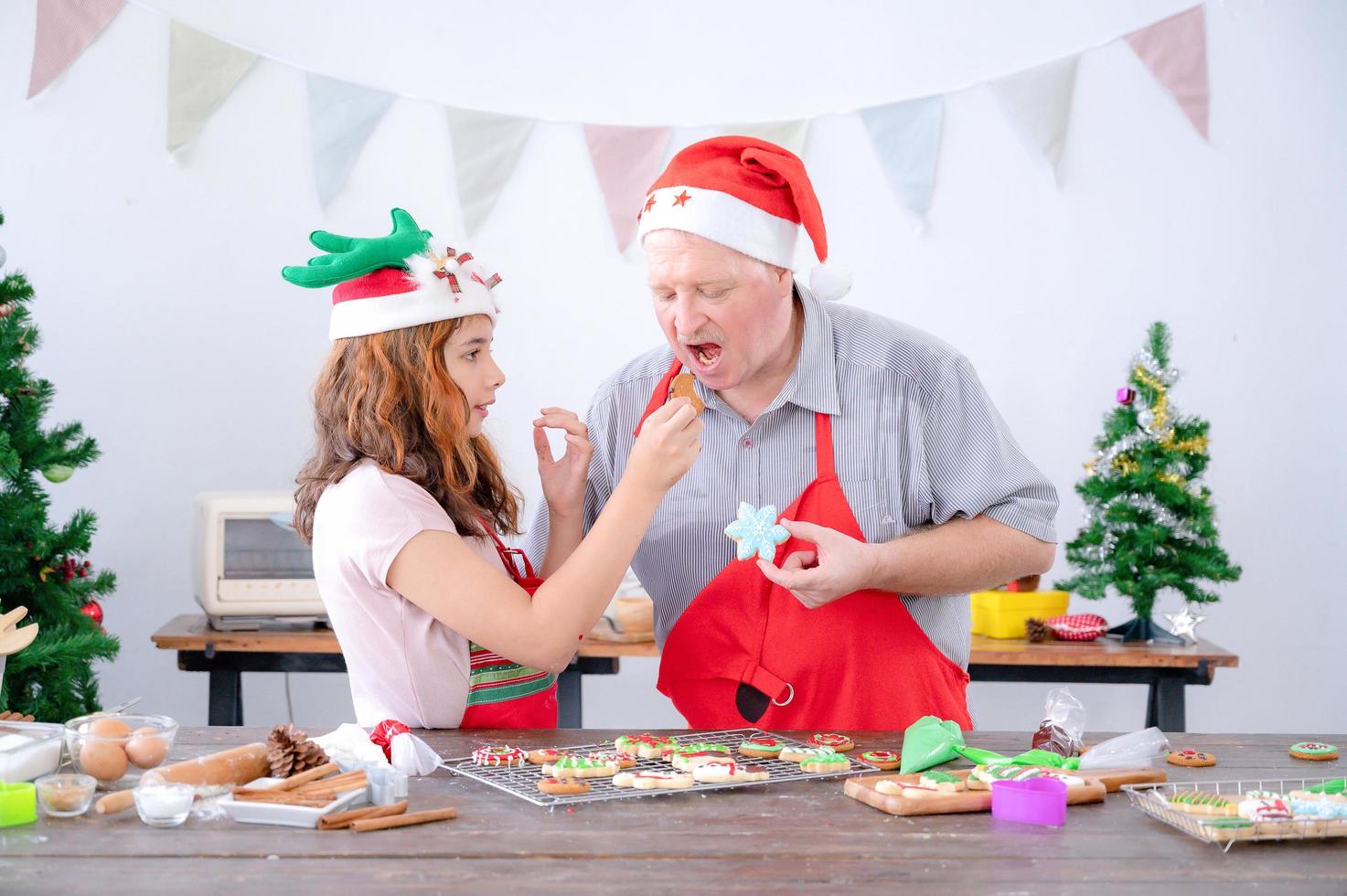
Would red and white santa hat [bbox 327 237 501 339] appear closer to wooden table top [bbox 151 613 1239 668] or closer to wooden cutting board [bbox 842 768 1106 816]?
wooden cutting board [bbox 842 768 1106 816]

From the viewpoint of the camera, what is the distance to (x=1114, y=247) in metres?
4.13

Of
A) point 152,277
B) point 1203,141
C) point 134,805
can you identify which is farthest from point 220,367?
point 1203,141

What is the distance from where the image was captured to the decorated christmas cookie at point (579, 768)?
1.53 metres

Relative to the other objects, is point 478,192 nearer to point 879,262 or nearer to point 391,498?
point 879,262

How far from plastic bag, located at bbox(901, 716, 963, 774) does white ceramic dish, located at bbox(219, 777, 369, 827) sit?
691 millimetres

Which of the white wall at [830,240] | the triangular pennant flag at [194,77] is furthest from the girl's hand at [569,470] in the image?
the triangular pennant flag at [194,77]

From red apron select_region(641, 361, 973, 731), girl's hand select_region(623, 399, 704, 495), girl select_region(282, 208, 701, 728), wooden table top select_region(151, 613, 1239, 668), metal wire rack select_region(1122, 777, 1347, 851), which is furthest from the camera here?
wooden table top select_region(151, 613, 1239, 668)

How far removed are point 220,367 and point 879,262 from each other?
2.16 meters

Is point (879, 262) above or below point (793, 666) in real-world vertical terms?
above

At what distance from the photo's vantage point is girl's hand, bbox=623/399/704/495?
1.88 metres

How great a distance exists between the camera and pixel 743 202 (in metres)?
2.14

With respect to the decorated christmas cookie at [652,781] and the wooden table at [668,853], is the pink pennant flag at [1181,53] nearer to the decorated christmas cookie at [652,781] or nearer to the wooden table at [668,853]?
the wooden table at [668,853]

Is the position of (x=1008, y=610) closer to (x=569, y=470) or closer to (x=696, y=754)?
(x=569, y=470)

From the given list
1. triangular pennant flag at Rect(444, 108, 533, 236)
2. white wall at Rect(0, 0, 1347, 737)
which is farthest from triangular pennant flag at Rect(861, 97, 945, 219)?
triangular pennant flag at Rect(444, 108, 533, 236)
